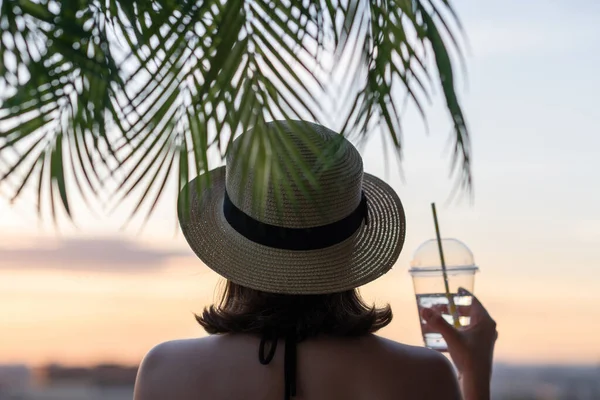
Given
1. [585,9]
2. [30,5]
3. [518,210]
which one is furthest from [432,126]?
[518,210]

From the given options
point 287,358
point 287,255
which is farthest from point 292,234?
point 287,358

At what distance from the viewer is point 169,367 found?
1.14 m

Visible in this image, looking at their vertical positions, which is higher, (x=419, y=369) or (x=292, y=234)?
(x=292, y=234)

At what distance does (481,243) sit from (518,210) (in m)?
0.33

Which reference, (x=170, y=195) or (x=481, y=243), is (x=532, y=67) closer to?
(x=481, y=243)

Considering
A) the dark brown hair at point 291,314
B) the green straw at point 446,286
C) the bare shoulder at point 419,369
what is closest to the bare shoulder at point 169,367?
the dark brown hair at point 291,314

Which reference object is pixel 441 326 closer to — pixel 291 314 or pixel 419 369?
pixel 419 369

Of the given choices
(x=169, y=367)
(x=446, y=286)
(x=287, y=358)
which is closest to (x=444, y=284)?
(x=446, y=286)

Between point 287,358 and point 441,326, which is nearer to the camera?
point 287,358

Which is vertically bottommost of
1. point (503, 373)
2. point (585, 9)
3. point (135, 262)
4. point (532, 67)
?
point (503, 373)

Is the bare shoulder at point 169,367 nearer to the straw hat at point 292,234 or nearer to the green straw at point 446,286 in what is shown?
the straw hat at point 292,234

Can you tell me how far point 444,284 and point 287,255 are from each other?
0.23 metres

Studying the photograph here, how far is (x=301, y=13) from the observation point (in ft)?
2.73

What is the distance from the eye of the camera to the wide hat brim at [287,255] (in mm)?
1190
